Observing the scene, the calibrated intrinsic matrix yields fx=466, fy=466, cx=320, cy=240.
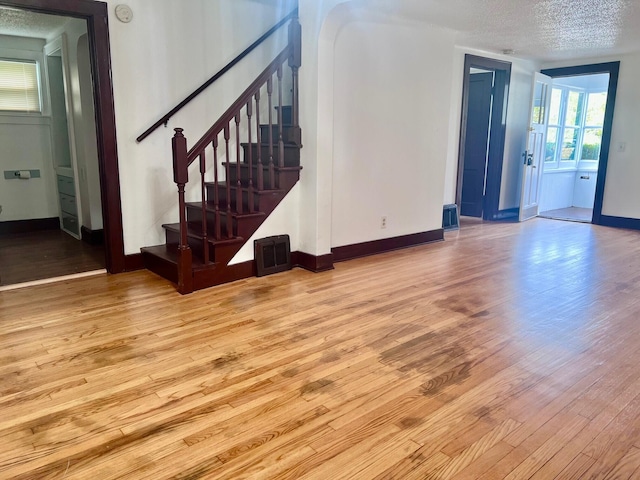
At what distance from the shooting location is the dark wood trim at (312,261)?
4121 mm

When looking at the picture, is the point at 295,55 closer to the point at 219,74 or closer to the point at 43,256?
the point at 219,74

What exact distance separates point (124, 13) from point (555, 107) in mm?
6986

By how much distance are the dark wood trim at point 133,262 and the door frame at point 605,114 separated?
239 inches

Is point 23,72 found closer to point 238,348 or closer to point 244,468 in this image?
point 238,348

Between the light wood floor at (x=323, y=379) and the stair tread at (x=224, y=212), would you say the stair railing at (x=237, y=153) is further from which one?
the light wood floor at (x=323, y=379)

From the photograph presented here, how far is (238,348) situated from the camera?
8.57ft

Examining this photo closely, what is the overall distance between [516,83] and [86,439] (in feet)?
22.3

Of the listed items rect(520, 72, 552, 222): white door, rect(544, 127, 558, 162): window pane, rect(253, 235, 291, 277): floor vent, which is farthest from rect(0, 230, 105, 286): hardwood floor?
rect(544, 127, 558, 162): window pane

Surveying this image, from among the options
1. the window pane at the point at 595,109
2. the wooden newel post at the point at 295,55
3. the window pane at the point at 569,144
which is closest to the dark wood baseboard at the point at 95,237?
the wooden newel post at the point at 295,55

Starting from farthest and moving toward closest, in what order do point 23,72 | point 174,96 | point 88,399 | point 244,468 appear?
1. point 23,72
2. point 174,96
3. point 88,399
4. point 244,468

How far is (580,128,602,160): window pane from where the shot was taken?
8.30 m

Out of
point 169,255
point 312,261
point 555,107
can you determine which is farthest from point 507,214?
point 169,255

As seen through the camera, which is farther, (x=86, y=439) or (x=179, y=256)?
(x=179, y=256)

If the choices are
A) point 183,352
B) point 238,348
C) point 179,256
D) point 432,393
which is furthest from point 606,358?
point 179,256
